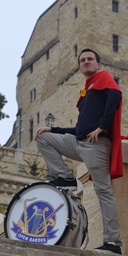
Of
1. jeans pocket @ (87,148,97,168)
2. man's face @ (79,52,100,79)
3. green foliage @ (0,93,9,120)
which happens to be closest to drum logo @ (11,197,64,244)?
jeans pocket @ (87,148,97,168)

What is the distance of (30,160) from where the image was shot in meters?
40.2

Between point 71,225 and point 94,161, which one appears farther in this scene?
point 94,161

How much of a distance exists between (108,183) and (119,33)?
45941mm

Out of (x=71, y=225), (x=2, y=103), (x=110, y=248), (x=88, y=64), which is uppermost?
(x=2, y=103)

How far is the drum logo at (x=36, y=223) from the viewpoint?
20.4 feet

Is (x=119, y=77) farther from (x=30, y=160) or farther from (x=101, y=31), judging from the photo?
(x=30, y=160)

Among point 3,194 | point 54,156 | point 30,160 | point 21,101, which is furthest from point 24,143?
point 54,156

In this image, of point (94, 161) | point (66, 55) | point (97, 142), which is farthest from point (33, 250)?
point (66, 55)

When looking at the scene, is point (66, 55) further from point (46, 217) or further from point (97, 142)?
point (46, 217)

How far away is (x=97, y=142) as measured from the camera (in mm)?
6457

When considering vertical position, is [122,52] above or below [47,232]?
above

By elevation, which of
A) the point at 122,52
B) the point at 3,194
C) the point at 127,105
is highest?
the point at 122,52

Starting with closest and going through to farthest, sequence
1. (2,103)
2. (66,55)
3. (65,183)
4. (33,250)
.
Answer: (33,250) → (65,183) → (2,103) → (66,55)

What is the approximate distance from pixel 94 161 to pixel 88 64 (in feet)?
2.84
